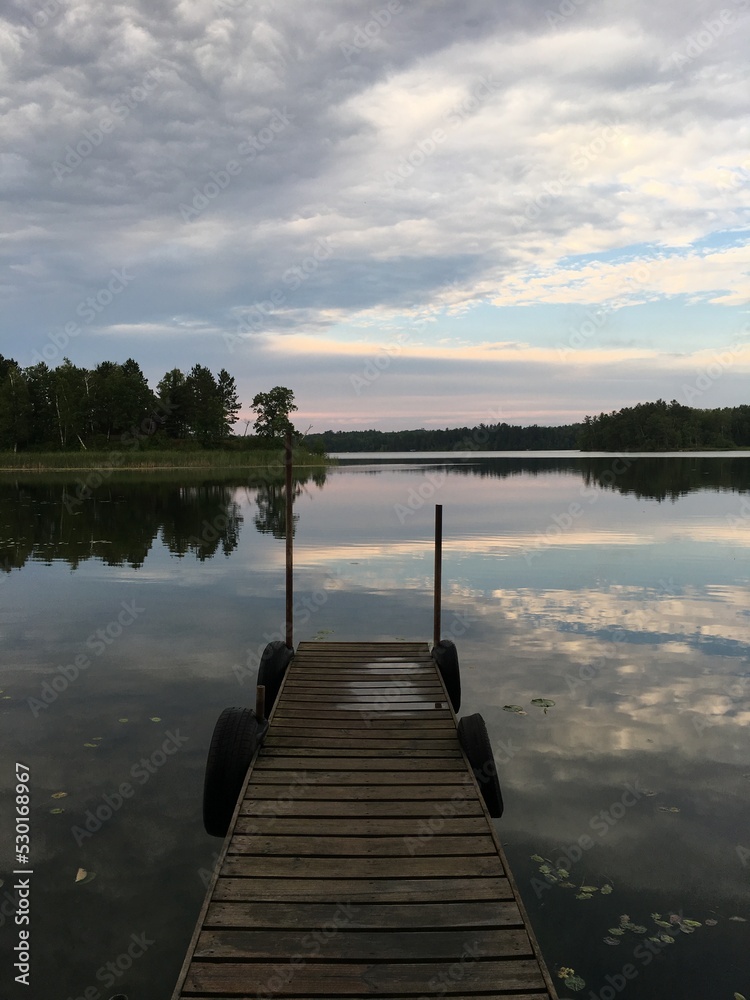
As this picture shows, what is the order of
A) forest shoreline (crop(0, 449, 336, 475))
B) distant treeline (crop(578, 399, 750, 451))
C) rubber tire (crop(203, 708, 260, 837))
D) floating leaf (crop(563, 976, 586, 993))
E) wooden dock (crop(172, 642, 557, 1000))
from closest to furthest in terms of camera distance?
1. wooden dock (crop(172, 642, 557, 1000))
2. floating leaf (crop(563, 976, 586, 993))
3. rubber tire (crop(203, 708, 260, 837))
4. forest shoreline (crop(0, 449, 336, 475))
5. distant treeline (crop(578, 399, 750, 451))

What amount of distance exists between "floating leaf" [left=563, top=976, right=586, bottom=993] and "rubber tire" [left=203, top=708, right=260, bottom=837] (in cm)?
341

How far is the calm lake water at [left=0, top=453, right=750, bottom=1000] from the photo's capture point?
542 cm

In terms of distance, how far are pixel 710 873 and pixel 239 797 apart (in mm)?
4431

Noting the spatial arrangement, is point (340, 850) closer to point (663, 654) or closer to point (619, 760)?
point (619, 760)

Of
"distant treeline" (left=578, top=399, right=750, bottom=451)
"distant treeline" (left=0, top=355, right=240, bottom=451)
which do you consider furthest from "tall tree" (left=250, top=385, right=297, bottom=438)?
"distant treeline" (left=578, top=399, right=750, bottom=451)

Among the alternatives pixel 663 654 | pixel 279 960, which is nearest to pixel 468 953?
pixel 279 960

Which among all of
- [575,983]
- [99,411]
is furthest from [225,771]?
[99,411]

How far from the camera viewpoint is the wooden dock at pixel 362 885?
4191mm

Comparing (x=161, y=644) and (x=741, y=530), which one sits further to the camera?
(x=741, y=530)

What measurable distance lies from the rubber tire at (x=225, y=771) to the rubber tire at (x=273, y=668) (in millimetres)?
2840

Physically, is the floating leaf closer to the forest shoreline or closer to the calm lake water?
the calm lake water

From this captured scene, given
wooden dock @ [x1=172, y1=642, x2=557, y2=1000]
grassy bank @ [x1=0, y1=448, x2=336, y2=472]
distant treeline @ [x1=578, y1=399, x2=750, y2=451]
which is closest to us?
wooden dock @ [x1=172, y1=642, x2=557, y2=1000]

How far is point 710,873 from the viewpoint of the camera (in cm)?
614

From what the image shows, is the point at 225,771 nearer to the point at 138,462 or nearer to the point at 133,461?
the point at 133,461
